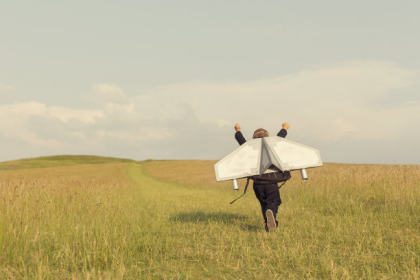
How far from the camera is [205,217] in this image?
10.0 meters

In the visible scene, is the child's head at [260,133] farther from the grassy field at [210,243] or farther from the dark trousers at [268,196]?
the grassy field at [210,243]

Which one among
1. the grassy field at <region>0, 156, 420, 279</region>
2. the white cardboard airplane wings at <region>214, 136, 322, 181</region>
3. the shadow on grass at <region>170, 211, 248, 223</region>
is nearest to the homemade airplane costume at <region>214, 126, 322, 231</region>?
the white cardboard airplane wings at <region>214, 136, 322, 181</region>

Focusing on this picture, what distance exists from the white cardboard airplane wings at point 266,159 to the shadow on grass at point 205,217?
219 centimetres

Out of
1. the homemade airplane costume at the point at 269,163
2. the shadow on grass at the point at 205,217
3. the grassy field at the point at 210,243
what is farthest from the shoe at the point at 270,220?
the shadow on grass at the point at 205,217

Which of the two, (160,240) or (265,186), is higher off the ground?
(265,186)

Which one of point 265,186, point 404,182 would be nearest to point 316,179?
point 404,182

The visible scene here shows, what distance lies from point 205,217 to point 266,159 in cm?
353

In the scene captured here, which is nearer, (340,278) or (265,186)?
(340,278)

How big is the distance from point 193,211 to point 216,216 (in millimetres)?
1239

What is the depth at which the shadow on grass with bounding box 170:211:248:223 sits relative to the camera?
9.38m

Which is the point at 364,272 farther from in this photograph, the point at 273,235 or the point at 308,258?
the point at 273,235

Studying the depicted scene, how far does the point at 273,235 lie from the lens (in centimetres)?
712

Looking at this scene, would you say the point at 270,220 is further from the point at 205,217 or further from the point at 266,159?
the point at 205,217

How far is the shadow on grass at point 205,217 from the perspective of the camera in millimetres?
9383
